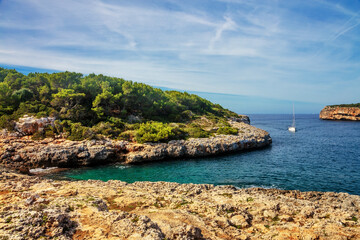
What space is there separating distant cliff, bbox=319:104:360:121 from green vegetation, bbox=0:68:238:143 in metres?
131

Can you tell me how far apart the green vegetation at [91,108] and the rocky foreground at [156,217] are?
2106 centimetres

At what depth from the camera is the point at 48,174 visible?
2661 cm

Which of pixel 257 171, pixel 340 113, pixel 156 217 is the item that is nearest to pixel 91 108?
pixel 257 171

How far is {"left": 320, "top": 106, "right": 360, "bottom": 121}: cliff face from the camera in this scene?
13338cm

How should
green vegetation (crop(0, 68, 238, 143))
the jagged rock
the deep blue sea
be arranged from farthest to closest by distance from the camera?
1. green vegetation (crop(0, 68, 238, 143))
2. the jagged rock
3. the deep blue sea

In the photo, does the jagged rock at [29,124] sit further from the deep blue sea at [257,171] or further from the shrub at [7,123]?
the deep blue sea at [257,171]

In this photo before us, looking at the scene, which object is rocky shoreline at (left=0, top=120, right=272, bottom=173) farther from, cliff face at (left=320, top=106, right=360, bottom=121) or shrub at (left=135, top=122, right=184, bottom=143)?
cliff face at (left=320, top=106, right=360, bottom=121)

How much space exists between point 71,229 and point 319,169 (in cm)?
3156

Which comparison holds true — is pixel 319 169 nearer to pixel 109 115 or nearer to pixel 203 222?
pixel 203 222

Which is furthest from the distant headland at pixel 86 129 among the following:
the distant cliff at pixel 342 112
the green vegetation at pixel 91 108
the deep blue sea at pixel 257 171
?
the distant cliff at pixel 342 112

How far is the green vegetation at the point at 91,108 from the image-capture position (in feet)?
115

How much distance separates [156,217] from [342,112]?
17305 cm

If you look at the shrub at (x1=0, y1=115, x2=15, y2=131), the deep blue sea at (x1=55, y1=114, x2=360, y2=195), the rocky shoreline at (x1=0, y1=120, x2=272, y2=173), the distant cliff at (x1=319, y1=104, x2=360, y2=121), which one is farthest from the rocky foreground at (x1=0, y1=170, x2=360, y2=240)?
the distant cliff at (x1=319, y1=104, x2=360, y2=121)

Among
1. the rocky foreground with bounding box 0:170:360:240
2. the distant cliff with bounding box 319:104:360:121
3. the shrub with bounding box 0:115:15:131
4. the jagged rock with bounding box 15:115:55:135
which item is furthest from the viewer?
the distant cliff with bounding box 319:104:360:121
